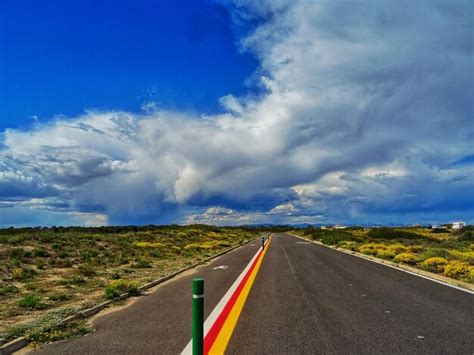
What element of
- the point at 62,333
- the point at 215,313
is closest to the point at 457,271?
the point at 215,313

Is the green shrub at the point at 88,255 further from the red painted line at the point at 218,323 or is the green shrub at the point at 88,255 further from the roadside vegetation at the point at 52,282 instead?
the red painted line at the point at 218,323

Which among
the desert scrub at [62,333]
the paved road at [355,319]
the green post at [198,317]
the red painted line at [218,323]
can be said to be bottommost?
the paved road at [355,319]

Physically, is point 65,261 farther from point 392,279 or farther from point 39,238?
point 392,279

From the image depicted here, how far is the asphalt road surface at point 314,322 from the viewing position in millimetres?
6156

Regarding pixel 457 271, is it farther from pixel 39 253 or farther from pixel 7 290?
pixel 39 253

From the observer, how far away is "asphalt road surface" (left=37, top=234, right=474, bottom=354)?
242 inches

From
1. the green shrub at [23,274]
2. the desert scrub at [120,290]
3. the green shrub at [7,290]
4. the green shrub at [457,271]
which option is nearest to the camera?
the desert scrub at [120,290]

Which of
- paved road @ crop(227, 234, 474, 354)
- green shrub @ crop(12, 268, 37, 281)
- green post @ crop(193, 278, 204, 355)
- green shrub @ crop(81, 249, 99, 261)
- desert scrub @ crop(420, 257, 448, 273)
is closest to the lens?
green post @ crop(193, 278, 204, 355)

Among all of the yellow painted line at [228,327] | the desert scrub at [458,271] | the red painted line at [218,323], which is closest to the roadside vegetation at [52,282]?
the red painted line at [218,323]

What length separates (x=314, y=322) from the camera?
7.73 metres

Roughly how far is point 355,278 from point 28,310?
10.6 m

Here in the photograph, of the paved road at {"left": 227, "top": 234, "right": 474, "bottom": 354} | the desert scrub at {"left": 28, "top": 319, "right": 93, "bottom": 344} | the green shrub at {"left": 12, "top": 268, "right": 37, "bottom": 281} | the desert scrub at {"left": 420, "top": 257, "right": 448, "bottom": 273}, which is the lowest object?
the paved road at {"left": 227, "top": 234, "right": 474, "bottom": 354}

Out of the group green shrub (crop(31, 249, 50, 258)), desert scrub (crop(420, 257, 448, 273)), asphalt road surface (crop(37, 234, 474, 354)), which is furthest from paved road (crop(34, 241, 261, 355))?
green shrub (crop(31, 249, 50, 258))

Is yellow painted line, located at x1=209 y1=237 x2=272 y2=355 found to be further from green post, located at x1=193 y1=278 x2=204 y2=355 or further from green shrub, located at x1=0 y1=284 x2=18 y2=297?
green shrub, located at x1=0 y1=284 x2=18 y2=297
